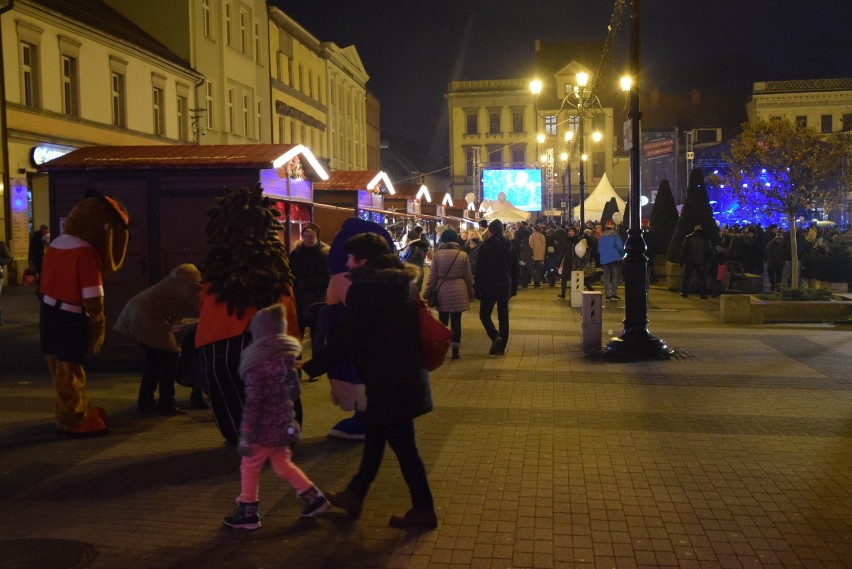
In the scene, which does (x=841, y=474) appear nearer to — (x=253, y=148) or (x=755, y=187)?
(x=253, y=148)

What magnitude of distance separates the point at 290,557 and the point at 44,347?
372cm

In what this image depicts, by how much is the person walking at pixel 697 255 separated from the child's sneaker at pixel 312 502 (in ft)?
55.9

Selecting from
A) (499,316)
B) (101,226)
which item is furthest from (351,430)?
(499,316)

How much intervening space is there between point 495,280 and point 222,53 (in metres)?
28.3

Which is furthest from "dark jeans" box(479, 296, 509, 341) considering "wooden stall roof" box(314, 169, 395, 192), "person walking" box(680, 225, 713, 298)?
"person walking" box(680, 225, 713, 298)

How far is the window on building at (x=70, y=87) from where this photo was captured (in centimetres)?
2611

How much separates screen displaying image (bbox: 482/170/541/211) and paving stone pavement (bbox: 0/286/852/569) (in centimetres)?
3855

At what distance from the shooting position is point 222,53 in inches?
1459

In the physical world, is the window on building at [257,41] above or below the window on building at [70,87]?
above

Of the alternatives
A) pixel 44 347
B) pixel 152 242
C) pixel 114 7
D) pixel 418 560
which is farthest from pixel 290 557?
pixel 114 7

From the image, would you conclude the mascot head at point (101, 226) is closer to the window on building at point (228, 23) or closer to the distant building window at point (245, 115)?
the window on building at point (228, 23)

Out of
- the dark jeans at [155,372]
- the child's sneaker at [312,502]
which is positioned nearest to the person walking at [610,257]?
the dark jeans at [155,372]

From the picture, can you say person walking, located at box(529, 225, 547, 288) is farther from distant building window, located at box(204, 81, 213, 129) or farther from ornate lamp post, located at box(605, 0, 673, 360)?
distant building window, located at box(204, 81, 213, 129)

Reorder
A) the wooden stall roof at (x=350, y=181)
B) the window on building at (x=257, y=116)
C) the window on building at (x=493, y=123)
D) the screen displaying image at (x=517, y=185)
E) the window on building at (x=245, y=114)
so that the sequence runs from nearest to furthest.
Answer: the wooden stall roof at (x=350, y=181)
the window on building at (x=245, y=114)
the window on building at (x=257, y=116)
the screen displaying image at (x=517, y=185)
the window on building at (x=493, y=123)
